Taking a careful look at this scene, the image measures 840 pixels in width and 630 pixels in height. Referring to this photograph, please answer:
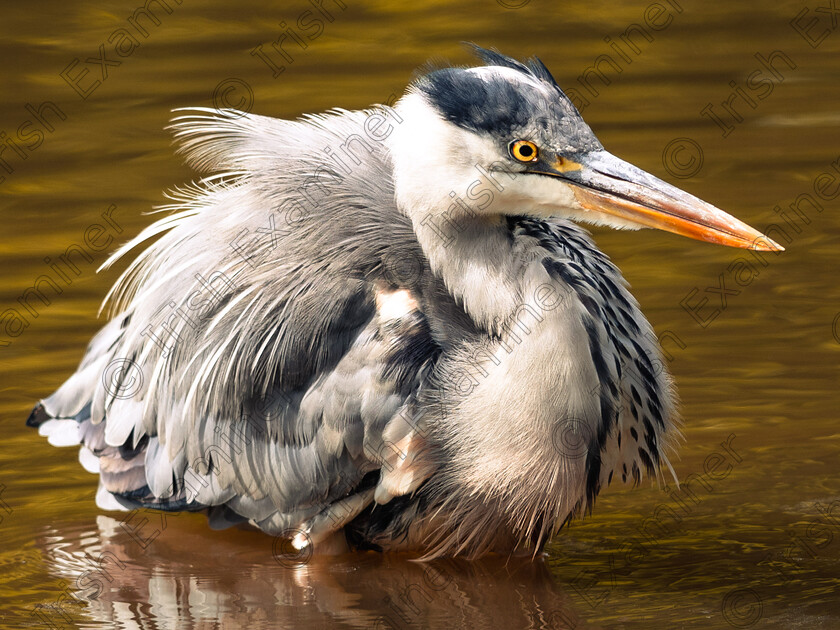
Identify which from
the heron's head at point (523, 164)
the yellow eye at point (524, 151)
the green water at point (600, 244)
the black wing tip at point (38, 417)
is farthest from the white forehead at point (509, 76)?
the black wing tip at point (38, 417)

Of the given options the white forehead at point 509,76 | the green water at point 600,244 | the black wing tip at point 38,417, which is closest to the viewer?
the white forehead at point 509,76

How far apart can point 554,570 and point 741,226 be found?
1591 mm

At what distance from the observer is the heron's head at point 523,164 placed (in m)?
5.16

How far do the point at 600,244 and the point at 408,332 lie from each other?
Answer: 3367mm

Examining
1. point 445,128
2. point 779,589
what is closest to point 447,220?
point 445,128

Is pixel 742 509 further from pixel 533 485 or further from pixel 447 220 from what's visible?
pixel 447 220

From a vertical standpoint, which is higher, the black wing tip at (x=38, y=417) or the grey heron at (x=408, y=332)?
the grey heron at (x=408, y=332)

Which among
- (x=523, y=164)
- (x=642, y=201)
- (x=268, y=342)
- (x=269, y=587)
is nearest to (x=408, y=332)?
(x=268, y=342)

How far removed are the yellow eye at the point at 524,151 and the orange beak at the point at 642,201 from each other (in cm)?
4

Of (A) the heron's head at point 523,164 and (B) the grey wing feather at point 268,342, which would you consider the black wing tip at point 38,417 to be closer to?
(B) the grey wing feather at point 268,342

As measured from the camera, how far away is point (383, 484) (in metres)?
5.58

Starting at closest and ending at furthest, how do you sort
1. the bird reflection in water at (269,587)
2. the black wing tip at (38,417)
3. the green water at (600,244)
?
the bird reflection in water at (269,587)
the green water at (600,244)
the black wing tip at (38,417)

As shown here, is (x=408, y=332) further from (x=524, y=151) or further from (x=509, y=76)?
(x=509, y=76)

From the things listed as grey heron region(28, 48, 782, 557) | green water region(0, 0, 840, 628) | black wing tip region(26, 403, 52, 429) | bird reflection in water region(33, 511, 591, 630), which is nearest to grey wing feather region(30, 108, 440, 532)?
grey heron region(28, 48, 782, 557)
